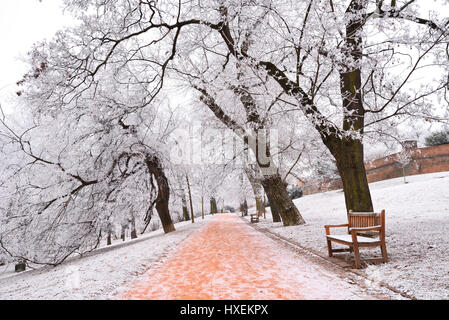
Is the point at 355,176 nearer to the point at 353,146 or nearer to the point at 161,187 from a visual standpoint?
the point at 353,146

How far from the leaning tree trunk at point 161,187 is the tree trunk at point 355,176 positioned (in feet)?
34.0

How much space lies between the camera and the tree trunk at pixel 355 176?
724 centimetres

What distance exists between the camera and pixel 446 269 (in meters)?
4.39

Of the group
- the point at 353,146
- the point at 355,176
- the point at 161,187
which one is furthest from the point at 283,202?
the point at 161,187

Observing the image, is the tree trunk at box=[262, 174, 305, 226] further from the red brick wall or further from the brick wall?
the red brick wall

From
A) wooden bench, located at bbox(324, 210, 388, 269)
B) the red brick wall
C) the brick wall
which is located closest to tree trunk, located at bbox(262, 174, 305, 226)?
wooden bench, located at bbox(324, 210, 388, 269)

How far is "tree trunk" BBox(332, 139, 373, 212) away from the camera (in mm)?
7242

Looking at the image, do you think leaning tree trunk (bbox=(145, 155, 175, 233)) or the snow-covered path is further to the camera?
leaning tree trunk (bbox=(145, 155, 175, 233))

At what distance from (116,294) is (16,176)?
8.58 m

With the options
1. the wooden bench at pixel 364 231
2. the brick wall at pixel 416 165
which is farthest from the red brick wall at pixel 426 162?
the wooden bench at pixel 364 231

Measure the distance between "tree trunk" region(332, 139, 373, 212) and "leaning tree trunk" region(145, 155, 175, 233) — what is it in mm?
10356

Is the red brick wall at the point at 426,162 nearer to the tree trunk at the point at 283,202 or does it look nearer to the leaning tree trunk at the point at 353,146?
the tree trunk at the point at 283,202

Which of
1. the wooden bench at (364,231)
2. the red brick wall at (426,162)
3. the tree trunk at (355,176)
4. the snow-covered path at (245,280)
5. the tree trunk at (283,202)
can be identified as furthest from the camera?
the red brick wall at (426,162)
